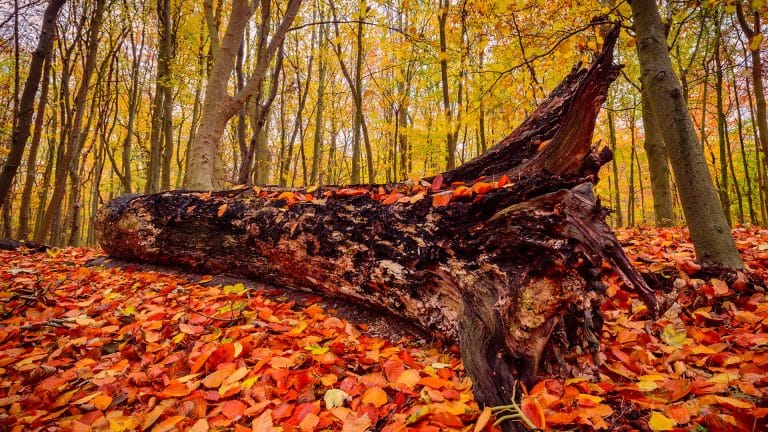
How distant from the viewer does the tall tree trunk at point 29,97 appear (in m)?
2.42

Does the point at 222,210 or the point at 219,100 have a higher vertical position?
the point at 219,100

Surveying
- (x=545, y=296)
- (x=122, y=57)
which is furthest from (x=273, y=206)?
(x=122, y=57)

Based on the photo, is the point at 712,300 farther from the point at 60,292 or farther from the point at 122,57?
the point at 122,57

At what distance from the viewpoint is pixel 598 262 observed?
4.68 ft

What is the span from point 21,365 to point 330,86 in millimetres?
16802

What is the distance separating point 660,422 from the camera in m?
1.13

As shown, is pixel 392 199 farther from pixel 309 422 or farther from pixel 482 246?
pixel 309 422

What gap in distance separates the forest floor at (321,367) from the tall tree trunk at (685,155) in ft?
0.63

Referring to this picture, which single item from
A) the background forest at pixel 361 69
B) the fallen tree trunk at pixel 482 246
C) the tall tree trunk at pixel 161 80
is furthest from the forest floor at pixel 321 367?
the tall tree trunk at pixel 161 80

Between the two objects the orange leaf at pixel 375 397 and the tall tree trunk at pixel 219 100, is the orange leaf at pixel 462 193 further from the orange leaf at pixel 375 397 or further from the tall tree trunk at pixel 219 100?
the tall tree trunk at pixel 219 100

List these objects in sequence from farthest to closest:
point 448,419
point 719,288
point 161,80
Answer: point 161,80 < point 719,288 < point 448,419

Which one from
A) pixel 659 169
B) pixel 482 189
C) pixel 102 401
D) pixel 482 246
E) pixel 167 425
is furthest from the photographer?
pixel 659 169

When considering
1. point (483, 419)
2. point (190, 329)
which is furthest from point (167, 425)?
point (483, 419)

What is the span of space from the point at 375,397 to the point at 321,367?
1.25ft
